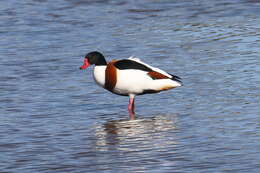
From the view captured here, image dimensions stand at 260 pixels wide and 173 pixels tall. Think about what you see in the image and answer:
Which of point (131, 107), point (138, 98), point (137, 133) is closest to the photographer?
point (137, 133)

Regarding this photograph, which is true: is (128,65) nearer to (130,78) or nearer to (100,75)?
(130,78)

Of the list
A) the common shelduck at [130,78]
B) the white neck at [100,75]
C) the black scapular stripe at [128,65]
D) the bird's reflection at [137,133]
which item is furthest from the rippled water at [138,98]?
the black scapular stripe at [128,65]

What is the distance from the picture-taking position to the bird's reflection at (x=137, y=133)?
988cm

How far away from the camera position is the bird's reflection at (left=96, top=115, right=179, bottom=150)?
988 centimetres

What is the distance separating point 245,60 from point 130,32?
4.76 metres

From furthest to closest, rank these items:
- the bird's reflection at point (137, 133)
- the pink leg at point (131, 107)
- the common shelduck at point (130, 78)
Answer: the common shelduck at point (130, 78) → the pink leg at point (131, 107) → the bird's reflection at point (137, 133)

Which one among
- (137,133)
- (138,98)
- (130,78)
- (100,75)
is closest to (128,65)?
(130,78)

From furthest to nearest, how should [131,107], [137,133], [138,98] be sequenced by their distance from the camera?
1. [138,98]
2. [131,107]
3. [137,133]

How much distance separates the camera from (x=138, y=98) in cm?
1320

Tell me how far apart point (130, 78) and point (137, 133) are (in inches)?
77.1

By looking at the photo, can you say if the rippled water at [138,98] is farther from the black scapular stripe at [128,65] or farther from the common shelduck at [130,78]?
the black scapular stripe at [128,65]

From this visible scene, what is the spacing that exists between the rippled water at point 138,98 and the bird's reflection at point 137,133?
0.05 feet

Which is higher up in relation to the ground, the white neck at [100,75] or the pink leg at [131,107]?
the white neck at [100,75]

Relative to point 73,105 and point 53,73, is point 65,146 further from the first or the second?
point 53,73
